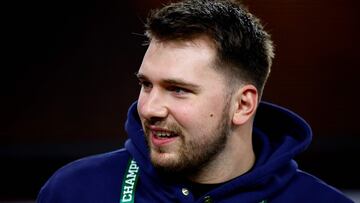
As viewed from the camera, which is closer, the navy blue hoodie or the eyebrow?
the eyebrow

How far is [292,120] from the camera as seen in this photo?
2430 millimetres

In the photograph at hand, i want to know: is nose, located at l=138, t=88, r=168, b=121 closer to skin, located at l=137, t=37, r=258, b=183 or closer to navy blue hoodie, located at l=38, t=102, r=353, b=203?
skin, located at l=137, t=37, r=258, b=183

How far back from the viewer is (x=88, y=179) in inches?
89.9

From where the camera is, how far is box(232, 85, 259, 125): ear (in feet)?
7.39

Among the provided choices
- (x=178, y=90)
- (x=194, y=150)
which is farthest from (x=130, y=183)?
(x=178, y=90)

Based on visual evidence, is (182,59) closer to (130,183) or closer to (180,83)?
(180,83)

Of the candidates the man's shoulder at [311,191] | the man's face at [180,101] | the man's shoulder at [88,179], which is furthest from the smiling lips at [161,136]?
the man's shoulder at [311,191]

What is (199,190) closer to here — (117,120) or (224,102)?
(224,102)

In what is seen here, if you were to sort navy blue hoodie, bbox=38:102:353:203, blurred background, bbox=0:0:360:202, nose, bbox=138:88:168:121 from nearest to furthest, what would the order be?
1. nose, bbox=138:88:168:121
2. navy blue hoodie, bbox=38:102:353:203
3. blurred background, bbox=0:0:360:202

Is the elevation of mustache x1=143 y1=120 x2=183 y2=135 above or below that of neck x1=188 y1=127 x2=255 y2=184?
above

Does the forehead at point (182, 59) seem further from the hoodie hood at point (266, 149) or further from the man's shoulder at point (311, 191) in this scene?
the man's shoulder at point (311, 191)

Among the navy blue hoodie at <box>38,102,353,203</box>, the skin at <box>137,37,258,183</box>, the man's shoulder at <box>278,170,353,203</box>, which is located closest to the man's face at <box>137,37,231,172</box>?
the skin at <box>137,37,258,183</box>

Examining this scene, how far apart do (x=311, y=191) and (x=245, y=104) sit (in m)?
0.37

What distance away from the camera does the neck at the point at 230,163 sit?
2.24 meters
